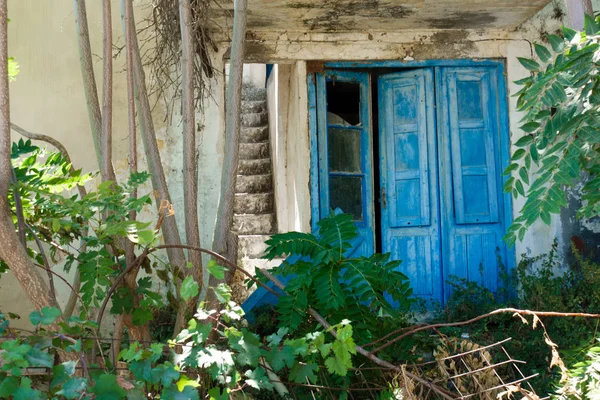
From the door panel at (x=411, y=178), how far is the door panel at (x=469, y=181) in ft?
0.32

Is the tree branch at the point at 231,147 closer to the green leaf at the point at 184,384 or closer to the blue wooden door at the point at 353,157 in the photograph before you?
the green leaf at the point at 184,384

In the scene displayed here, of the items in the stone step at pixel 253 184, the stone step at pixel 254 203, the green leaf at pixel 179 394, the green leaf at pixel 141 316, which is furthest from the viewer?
the stone step at pixel 253 184

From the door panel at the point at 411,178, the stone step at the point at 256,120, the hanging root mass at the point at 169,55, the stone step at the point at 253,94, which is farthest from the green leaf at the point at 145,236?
the stone step at the point at 253,94

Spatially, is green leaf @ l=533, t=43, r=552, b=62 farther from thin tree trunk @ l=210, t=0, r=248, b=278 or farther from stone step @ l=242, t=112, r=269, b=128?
stone step @ l=242, t=112, r=269, b=128

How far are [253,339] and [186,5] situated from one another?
1.63m

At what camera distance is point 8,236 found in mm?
2771

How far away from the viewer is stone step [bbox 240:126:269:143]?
31.2ft

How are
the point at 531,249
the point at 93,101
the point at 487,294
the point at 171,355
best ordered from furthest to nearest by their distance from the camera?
1. the point at 531,249
2. the point at 487,294
3. the point at 93,101
4. the point at 171,355

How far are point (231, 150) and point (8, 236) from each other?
111 cm

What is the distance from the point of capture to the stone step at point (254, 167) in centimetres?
898

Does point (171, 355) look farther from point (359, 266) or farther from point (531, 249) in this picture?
point (531, 249)

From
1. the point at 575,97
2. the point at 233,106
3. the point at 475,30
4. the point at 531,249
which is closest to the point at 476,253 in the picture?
the point at 531,249

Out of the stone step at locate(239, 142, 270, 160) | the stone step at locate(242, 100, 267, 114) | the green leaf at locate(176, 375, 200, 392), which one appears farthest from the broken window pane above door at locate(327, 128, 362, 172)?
the green leaf at locate(176, 375, 200, 392)

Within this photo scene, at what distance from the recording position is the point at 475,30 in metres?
6.64
